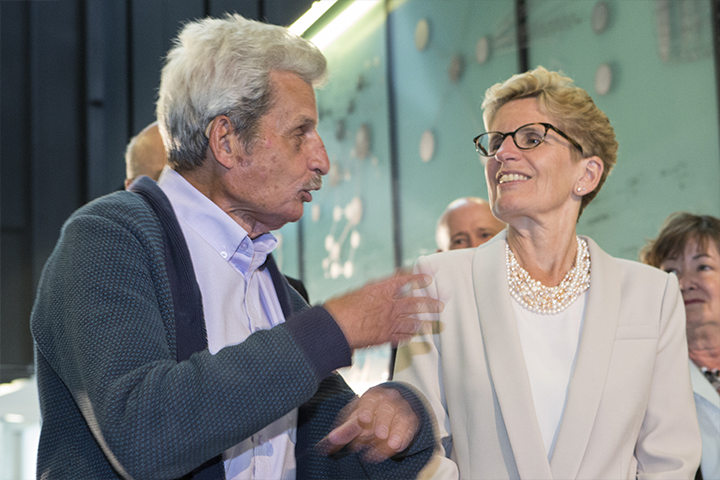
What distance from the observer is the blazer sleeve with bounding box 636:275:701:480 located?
5.56ft

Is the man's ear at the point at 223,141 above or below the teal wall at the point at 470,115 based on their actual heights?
below

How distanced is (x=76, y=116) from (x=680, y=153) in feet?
19.4

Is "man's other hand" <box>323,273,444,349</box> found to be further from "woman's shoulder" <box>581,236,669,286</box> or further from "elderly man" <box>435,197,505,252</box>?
"elderly man" <box>435,197,505,252</box>

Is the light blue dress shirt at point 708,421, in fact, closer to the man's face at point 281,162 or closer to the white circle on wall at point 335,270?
the man's face at point 281,162

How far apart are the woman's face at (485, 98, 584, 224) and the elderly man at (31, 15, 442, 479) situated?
0.69m

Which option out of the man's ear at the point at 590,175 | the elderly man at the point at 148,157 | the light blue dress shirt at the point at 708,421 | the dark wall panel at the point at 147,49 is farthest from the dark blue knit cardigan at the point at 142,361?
the dark wall panel at the point at 147,49

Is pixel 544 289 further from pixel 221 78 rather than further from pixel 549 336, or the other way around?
pixel 221 78

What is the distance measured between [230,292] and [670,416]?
1243 mm

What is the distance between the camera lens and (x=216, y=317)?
4.41ft

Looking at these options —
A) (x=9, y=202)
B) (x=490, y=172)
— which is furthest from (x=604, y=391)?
(x=9, y=202)

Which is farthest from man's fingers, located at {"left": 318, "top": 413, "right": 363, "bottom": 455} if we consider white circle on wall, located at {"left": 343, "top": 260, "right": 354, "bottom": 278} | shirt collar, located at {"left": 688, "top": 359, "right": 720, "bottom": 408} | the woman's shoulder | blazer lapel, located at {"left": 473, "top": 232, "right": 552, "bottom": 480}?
white circle on wall, located at {"left": 343, "top": 260, "right": 354, "bottom": 278}

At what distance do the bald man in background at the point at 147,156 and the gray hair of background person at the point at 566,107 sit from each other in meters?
1.39

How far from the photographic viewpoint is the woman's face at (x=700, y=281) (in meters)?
2.53

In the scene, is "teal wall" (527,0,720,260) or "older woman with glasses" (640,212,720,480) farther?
"teal wall" (527,0,720,260)
